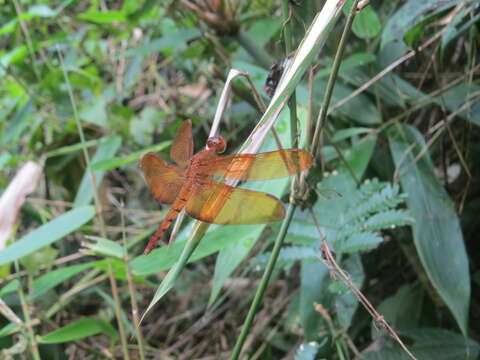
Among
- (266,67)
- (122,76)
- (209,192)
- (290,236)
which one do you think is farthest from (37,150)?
(209,192)

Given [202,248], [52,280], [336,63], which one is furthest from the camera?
[52,280]

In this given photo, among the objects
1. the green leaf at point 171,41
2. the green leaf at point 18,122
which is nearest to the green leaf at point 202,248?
the green leaf at point 171,41

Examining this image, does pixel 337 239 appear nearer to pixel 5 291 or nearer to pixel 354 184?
pixel 354 184

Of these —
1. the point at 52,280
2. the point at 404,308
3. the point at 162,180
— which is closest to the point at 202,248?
the point at 162,180

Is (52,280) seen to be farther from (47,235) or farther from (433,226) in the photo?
(433,226)

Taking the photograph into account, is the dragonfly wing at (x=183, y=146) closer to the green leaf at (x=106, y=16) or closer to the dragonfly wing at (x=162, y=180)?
the dragonfly wing at (x=162, y=180)

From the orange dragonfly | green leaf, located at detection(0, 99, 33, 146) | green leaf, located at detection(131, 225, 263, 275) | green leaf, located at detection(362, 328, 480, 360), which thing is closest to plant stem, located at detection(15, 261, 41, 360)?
green leaf, located at detection(131, 225, 263, 275)
